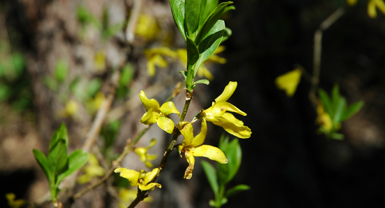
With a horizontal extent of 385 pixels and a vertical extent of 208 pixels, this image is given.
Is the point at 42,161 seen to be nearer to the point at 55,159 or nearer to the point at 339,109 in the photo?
the point at 55,159

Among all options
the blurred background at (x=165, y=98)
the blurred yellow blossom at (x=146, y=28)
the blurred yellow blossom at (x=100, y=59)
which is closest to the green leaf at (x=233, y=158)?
the blurred background at (x=165, y=98)

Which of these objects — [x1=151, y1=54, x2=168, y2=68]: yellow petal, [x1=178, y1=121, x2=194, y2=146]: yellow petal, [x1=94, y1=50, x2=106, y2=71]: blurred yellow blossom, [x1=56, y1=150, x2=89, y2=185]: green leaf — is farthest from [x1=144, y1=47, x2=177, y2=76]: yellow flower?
[x1=94, y1=50, x2=106, y2=71]: blurred yellow blossom

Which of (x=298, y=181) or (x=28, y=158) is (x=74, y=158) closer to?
(x=298, y=181)

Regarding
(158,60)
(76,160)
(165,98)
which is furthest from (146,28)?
(76,160)

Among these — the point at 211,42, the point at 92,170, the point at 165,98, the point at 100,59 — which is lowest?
the point at 92,170

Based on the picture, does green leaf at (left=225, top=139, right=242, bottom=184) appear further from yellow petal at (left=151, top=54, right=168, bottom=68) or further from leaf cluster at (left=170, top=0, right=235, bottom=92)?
yellow petal at (left=151, top=54, right=168, bottom=68)

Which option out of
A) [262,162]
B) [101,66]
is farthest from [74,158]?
[262,162]
